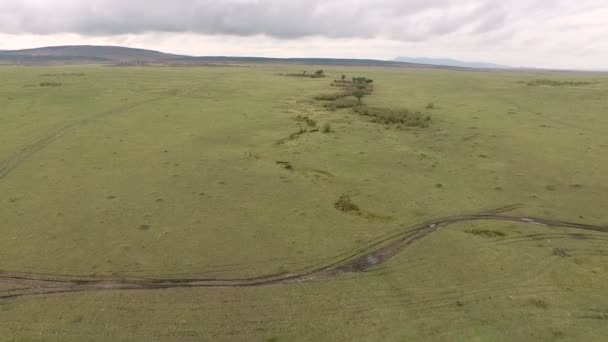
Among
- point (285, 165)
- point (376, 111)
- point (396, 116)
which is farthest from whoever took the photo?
point (376, 111)

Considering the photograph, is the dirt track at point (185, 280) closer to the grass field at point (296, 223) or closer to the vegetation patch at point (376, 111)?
the grass field at point (296, 223)

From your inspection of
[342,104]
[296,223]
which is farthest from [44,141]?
[342,104]

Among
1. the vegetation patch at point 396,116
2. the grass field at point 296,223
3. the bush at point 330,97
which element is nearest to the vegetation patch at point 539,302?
the grass field at point 296,223

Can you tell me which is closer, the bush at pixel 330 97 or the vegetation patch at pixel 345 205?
the vegetation patch at pixel 345 205

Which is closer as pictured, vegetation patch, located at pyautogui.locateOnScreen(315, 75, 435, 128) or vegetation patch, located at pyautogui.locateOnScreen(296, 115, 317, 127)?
vegetation patch, located at pyautogui.locateOnScreen(296, 115, 317, 127)

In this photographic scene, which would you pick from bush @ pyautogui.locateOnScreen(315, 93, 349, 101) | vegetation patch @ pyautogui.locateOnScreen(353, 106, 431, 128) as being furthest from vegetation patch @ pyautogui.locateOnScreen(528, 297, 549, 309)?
bush @ pyautogui.locateOnScreen(315, 93, 349, 101)

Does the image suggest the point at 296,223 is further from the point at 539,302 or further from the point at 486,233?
the point at 539,302

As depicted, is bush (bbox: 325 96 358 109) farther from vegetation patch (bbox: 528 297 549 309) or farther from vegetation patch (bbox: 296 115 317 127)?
vegetation patch (bbox: 528 297 549 309)

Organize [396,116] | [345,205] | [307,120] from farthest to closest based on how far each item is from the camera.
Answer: [396,116] → [307,120] → [345,205]

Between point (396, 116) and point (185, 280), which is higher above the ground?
point (396, 116)

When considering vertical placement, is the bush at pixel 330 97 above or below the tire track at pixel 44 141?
above
